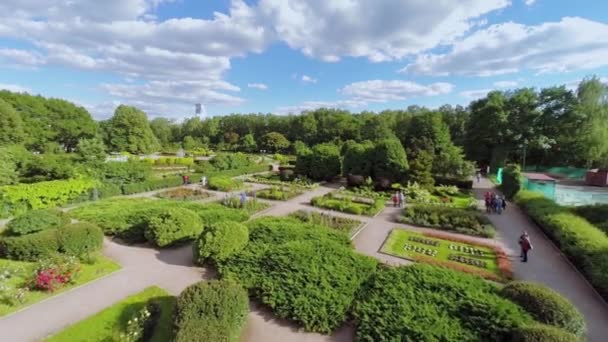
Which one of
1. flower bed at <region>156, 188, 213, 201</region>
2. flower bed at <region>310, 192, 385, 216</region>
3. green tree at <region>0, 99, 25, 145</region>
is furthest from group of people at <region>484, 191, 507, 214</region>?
green tree at <region>0, 99, 25, 145</region>

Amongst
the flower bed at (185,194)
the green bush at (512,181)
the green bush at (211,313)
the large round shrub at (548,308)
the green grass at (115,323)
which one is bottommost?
the green grass at (115,323)

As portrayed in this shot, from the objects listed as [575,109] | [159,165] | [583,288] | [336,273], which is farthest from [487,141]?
[159,165]

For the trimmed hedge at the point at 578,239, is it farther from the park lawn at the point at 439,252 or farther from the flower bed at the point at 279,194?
the flower bed at the point at 279,194

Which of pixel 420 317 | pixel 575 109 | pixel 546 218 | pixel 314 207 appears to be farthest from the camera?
pixel 575 109

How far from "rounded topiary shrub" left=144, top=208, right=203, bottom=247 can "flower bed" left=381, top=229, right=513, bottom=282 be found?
9.00 meters

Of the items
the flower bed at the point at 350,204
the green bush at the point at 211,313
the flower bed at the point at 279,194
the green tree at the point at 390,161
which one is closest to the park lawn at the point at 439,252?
the flower bed at the point at 350,204

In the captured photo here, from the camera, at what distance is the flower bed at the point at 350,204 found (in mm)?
18841

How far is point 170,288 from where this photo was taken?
31.1 ft

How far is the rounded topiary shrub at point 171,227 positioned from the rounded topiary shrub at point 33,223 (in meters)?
3.75

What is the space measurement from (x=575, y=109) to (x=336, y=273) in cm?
4610

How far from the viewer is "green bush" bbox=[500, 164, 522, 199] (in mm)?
21562

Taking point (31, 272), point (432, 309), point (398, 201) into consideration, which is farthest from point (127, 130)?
point (432, 309)

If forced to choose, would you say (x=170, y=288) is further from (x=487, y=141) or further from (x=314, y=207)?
(x=487, y=141)

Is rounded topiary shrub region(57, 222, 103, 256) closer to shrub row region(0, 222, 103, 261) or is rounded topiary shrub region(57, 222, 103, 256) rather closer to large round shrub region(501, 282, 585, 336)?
shrub row region(0, 222, 103, 261)
